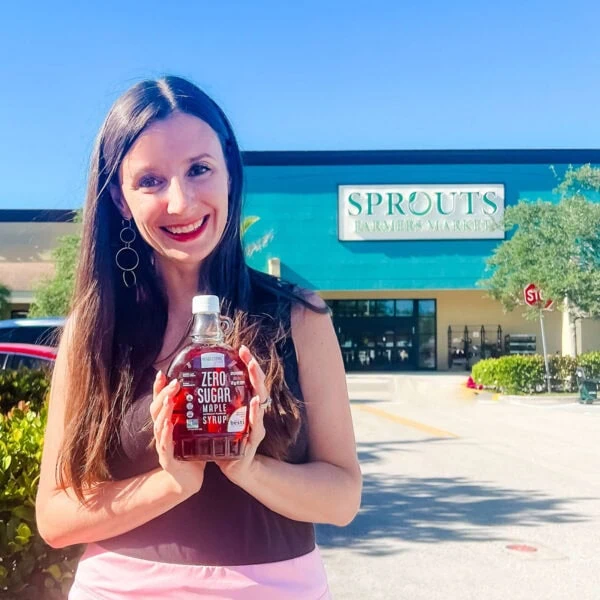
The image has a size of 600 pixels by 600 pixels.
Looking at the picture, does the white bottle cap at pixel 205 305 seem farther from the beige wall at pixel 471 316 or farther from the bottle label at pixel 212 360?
the beige wall at pixel 471 316

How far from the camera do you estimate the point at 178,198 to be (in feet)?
5.79

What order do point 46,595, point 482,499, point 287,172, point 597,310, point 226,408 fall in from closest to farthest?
1. point 226,408
2. point 46,595
3. point 482,499
4. point 597,310
5. point 287,172

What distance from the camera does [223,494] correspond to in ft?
5.59

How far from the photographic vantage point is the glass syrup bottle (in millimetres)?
1489

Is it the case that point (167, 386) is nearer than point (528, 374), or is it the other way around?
point (167, 386)

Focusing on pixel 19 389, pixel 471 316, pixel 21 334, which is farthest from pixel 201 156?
pixel 471 316

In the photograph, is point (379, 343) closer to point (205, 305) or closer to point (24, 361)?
point (24, 361)

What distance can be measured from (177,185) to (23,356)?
6.94 metres

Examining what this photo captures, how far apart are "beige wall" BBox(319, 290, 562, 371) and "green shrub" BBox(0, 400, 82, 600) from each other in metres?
31.6

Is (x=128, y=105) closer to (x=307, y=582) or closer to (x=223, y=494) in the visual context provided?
(x=223, y=494)

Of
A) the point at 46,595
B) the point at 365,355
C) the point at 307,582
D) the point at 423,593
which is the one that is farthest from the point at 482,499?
the point at 365,355

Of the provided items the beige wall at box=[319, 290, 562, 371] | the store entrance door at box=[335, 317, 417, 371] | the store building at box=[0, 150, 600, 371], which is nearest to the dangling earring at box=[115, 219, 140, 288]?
the store building at box=[0, 150, 600, 371]

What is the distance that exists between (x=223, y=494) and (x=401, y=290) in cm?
3215

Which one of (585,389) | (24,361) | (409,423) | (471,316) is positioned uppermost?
(471,316)
